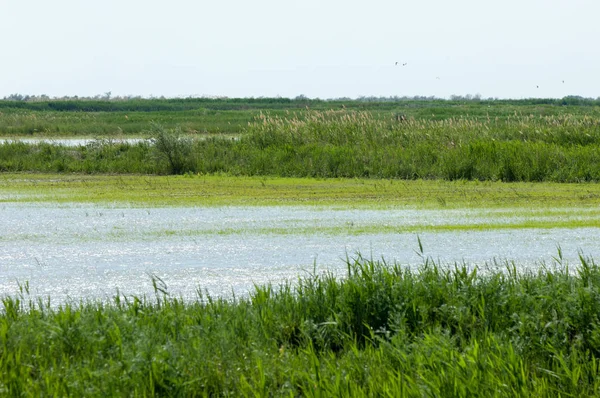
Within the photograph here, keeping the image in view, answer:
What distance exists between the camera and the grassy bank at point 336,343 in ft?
16.0

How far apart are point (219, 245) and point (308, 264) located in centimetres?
167

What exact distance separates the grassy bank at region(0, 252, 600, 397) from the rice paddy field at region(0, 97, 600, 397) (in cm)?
2

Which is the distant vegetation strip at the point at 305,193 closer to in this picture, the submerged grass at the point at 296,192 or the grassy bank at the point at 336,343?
the submerged grass at the point at 296,192

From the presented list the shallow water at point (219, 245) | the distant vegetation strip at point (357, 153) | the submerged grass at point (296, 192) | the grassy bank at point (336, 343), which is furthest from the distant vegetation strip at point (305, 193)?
the grassy bank at point (336, 343)

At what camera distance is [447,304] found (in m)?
6.25

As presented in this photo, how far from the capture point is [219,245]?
34.6 ft

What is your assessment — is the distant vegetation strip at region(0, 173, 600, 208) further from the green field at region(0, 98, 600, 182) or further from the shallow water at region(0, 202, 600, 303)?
the green field at region(0, 98, 600, 182)

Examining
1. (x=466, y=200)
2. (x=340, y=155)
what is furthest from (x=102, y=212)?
(x=340, y=155)

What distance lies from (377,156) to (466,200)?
549 cm

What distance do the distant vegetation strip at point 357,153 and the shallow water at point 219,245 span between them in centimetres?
575

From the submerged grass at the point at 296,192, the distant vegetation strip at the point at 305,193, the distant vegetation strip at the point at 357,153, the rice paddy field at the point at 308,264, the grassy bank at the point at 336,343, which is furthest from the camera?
the distant vegetation strip at the point at 357,153

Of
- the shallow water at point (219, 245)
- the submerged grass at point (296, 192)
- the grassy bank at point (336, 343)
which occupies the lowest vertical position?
the submerged grass at point (296, 192)

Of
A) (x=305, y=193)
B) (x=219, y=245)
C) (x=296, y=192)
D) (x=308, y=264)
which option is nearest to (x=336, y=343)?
(x=308, y=264)

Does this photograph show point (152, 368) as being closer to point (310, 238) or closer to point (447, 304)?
point (447, 304)
